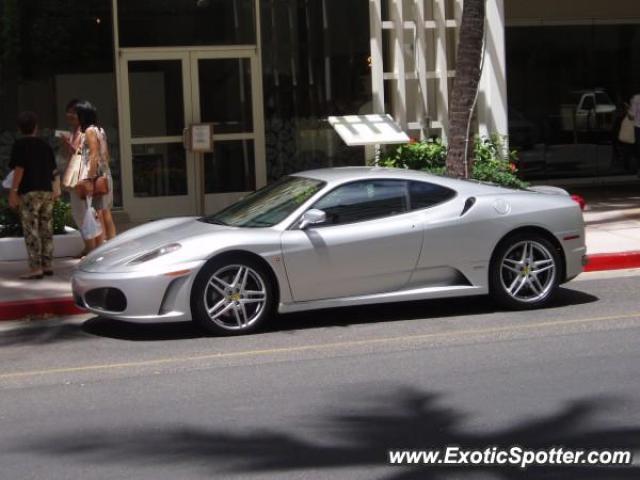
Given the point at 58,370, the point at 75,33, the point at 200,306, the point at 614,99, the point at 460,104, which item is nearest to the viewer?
the point at 58,370

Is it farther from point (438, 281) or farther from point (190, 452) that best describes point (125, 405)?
point (438, 281)

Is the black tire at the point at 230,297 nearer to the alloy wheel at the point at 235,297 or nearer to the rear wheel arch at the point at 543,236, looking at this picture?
the alloy wheel at the point at 235,297

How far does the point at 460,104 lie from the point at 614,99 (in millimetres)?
8169

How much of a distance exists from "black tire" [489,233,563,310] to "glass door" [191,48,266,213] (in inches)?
309

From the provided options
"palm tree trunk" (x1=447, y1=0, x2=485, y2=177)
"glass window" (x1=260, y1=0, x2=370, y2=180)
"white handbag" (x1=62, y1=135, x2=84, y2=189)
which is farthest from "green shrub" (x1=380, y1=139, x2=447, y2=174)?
"white handbag" (x1=62, y1=135, x2=84, y2=189)

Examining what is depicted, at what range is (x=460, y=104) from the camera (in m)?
13.4

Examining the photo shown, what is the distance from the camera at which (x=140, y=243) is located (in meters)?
9.29

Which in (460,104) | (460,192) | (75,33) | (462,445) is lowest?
(462,445)

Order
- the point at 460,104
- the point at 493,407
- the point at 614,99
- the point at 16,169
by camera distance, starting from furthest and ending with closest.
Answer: the point at 614,99, the point at 460,104, the point at 16,169, the point at 493,407

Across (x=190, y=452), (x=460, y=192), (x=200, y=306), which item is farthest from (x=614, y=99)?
(x=190, y=452)

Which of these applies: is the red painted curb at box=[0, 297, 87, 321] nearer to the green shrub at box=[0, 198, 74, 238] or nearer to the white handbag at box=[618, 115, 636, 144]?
the green shrub at box=[0, 198, 74, 238]

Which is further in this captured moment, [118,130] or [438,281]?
[118,130]

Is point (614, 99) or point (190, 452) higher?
point (614, 99)

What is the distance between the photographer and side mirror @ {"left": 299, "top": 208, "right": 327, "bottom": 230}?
9.06 meters
